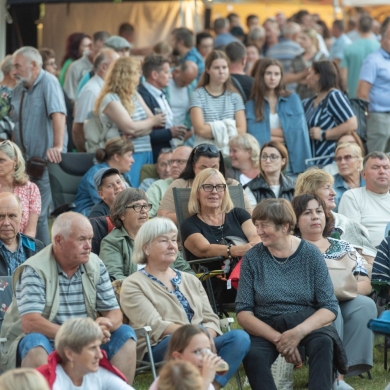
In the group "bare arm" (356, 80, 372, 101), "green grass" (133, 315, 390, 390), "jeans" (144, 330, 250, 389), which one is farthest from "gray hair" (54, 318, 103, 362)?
"bare arm" (356, 80, 372, 101)

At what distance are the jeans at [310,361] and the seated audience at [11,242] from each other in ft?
5.31

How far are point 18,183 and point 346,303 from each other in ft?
8.82

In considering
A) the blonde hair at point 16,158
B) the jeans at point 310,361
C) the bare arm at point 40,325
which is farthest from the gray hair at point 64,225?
the blonde hair at point 16,158

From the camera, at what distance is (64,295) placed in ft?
19.5

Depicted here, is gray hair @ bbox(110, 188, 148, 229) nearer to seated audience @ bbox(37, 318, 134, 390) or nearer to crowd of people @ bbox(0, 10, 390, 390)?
crowd of people @ bbox(0, 10, 390, 390)

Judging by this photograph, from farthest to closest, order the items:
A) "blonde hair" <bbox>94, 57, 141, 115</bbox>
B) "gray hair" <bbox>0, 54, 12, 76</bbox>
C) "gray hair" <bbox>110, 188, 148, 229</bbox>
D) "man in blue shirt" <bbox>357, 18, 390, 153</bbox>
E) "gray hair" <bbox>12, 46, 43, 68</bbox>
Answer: "man in blue shirt" <bbox>357, 18, 390, 153</bbox>, "gray hair" <bbox>0, 54, 12, 76</bbox>, "blonde hair" <bbox>94, 57, 141, 115</bbox>, "gray hair" <bbox>12, 46, 43, 68</bbox>, "gray hair" <bbox>110, 188, 148, 229</bbox>

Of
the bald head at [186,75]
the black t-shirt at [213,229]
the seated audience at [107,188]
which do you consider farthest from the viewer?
the bald head at [186,75]

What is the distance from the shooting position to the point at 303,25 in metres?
17.0

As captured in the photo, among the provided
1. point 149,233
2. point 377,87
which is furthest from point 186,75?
point 149,233

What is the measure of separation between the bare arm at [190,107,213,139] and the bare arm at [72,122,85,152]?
52.3 inches

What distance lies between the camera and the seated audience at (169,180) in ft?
28.8

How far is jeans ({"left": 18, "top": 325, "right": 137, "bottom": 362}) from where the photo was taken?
224 inches

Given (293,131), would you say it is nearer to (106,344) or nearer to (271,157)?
(271,157)

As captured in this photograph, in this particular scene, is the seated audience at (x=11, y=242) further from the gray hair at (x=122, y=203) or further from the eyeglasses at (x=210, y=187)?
the eyeglasses at (x=210, y=187)
